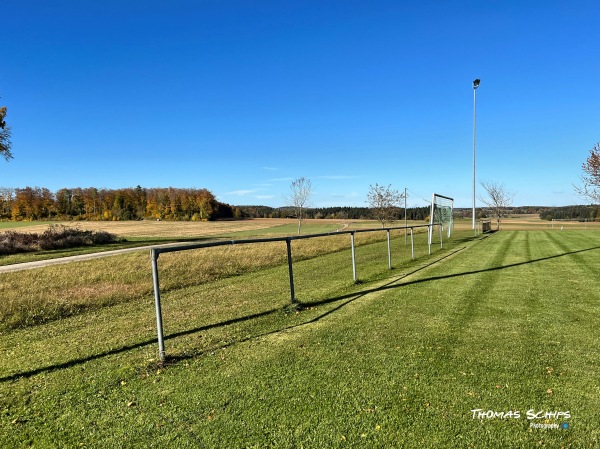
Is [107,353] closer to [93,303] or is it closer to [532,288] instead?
[93,303]

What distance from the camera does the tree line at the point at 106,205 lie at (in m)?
101

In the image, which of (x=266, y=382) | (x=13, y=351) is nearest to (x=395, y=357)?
(x=266, y=382)

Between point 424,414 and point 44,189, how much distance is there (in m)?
126

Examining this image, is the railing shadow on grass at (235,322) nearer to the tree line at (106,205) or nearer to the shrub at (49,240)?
the shrub at (49,240)

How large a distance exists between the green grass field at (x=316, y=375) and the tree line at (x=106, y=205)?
320 ft

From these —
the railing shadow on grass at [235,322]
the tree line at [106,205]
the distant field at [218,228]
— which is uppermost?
the tree line at [106,205]

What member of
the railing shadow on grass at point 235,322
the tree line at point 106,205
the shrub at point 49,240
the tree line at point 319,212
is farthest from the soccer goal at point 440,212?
the tree line at point 106,205

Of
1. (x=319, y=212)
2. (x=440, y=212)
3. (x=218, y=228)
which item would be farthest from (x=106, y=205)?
(x=440, y=212)

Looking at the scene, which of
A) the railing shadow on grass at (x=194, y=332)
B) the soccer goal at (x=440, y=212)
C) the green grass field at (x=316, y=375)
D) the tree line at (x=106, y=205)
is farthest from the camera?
the tree line at (x=106, y=205)

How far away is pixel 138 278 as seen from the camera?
1158 cm

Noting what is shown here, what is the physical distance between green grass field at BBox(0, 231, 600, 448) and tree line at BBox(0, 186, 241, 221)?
9753 cm

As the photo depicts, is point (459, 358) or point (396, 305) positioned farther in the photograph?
point (396, 305)

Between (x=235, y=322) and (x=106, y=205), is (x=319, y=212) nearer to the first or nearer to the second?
(x=106, y=205)

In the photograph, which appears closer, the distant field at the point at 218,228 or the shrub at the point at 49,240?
the shrub at the point at 49,240
